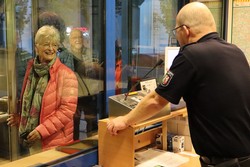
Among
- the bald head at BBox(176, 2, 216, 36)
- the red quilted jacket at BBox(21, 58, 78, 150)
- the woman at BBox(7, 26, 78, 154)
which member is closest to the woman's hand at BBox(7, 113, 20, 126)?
the woman at BBox(7, 26, 78, 154)

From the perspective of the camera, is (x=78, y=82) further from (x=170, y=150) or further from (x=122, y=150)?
(x=170, y=150)

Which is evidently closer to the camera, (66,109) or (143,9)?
(66,109)

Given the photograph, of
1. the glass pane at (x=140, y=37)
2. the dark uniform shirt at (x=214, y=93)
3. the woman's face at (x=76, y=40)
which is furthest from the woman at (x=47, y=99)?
the dark uniform shirt at (x=214, y=93)

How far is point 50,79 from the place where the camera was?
85.1 inches

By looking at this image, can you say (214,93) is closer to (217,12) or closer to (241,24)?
(241,24)

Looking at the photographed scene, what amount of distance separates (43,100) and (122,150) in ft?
1.98

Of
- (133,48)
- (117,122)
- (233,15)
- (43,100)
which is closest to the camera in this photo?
(117,122)

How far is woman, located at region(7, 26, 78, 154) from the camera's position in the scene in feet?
7.05

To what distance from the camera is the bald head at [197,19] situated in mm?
1660

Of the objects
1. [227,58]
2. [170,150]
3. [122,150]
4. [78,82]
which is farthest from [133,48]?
[227,58]

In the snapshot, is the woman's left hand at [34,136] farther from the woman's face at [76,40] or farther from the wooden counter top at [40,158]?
the woman's face at [76,40]

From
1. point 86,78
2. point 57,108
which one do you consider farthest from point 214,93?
point 86,78

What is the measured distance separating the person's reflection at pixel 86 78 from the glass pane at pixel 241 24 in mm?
1665

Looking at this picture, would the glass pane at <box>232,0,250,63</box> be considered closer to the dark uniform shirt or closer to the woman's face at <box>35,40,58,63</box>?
the dark uniform shirt
